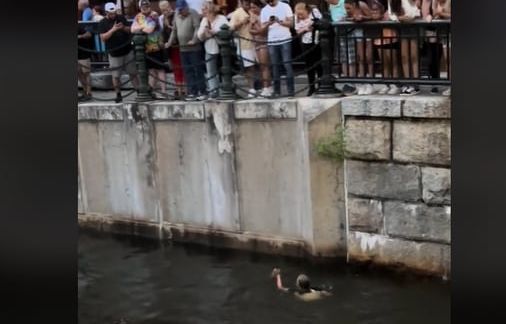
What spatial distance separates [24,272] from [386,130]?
11.8 feet

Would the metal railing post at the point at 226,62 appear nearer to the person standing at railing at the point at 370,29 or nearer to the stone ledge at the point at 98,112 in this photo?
the stone ledge at the point at 98,112

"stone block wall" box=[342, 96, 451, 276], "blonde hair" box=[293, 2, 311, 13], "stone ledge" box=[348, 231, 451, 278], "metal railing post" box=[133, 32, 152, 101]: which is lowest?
"stone ledge" box=[348, 231, 451, 278]

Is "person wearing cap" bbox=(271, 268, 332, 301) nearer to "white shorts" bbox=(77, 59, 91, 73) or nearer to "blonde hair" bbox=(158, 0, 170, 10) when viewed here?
"white shorts" bbox=(77, 59, 91, 73)

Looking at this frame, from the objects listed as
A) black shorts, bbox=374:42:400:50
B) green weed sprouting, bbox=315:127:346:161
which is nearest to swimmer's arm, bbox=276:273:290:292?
green weed sprouting, bbox=315:127:346:161

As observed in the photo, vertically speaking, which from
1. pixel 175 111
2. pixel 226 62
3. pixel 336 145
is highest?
pixel 226 62

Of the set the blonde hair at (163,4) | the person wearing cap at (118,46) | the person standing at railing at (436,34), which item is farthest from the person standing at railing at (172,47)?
the person standing at railing at (436,34)

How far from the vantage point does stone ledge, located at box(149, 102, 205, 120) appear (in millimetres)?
5148

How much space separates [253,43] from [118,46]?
2.88 ft

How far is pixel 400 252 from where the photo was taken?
4.58 metres

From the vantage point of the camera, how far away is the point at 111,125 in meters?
4.95

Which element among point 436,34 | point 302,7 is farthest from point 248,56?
point 436,34

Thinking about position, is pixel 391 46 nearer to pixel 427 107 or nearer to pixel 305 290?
pixel 427 107

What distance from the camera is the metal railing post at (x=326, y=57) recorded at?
4.69m

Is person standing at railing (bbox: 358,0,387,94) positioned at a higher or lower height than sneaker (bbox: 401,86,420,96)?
higher
